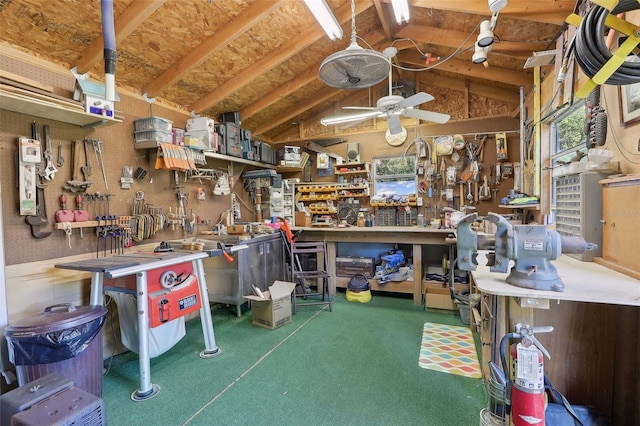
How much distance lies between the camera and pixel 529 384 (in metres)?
1.33

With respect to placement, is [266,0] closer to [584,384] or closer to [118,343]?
[118,343]

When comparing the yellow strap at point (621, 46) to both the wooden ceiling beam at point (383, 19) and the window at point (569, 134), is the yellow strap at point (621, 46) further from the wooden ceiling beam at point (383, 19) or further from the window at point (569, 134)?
the wooden ceiling beam at point (383, 19)

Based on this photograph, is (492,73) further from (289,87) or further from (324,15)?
(289,87)

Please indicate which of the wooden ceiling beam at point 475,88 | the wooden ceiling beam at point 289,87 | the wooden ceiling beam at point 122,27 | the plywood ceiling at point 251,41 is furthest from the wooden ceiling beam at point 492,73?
the wooden ceiling beam at point 122,27

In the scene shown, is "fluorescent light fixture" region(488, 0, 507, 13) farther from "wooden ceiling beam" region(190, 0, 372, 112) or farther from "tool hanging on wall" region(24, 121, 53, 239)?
"tool hanging on wall" region(24, 121, 53, 239)

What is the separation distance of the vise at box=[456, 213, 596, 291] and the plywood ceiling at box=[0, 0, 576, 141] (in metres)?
2.14

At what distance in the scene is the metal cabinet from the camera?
143 inches

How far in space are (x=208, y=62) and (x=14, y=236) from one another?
2.50m

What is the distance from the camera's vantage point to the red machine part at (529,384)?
1320 millimetres

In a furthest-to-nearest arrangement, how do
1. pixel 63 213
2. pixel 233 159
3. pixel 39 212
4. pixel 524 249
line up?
pixel 233 159, pixel 63 213, pixel 39 212, pixel 524 249

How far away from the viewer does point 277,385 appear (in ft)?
7.38

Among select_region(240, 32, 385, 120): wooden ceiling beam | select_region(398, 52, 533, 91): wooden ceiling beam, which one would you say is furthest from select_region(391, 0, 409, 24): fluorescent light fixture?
select_region(398, 52, 533, 91): wooden ceiling beam

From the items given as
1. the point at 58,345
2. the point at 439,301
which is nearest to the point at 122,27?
the point at 58,345

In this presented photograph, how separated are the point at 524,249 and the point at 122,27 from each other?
10.9 feet
